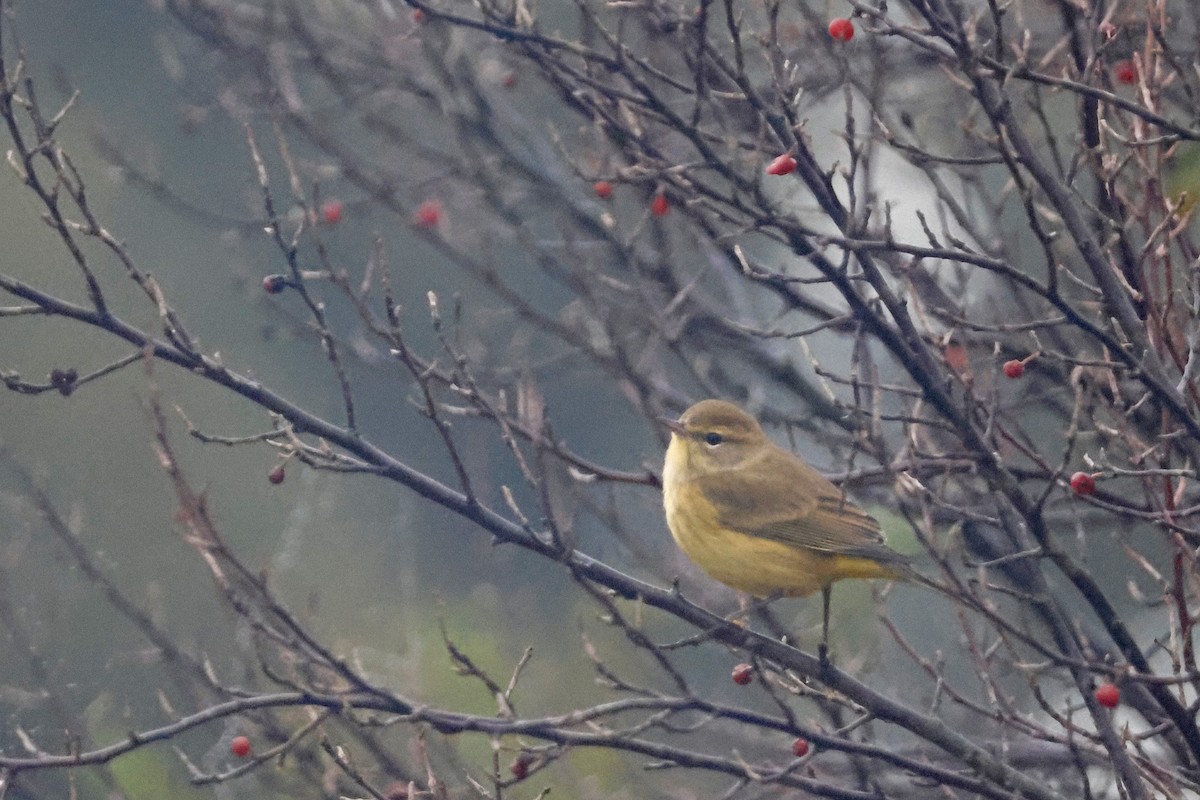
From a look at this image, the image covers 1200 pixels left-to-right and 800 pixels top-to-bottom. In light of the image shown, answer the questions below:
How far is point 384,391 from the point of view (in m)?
18.8

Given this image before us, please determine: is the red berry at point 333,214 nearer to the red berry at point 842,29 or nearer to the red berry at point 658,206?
the red berry at point 658,206

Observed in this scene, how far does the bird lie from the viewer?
5.03 m

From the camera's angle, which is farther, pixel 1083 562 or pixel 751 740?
pixel 751 740

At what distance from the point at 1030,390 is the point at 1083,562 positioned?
6.07 feet

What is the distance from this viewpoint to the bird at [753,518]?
503 cm

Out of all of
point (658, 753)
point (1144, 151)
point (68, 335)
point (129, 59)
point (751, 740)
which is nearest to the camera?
point (658, 753)

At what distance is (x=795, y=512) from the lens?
543 cm

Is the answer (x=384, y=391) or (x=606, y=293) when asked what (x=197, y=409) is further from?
(x=606, y=293)

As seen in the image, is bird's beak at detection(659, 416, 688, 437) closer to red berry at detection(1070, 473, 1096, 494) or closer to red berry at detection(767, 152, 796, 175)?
red berry at detection(767, 152, 796, 175)

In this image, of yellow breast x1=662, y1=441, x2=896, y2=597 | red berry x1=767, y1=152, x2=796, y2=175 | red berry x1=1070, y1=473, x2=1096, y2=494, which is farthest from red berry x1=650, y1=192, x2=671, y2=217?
red berry x1=1070, y1=473, x2=1096, y2=494

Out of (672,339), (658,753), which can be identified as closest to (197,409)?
(672,339)

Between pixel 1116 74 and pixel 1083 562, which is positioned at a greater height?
pixel 1116 74

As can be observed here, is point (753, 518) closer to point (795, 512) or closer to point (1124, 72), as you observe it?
point (795, 512)

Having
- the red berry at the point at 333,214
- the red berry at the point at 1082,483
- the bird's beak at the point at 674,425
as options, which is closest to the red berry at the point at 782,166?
the red berry at the point at 1082,483
